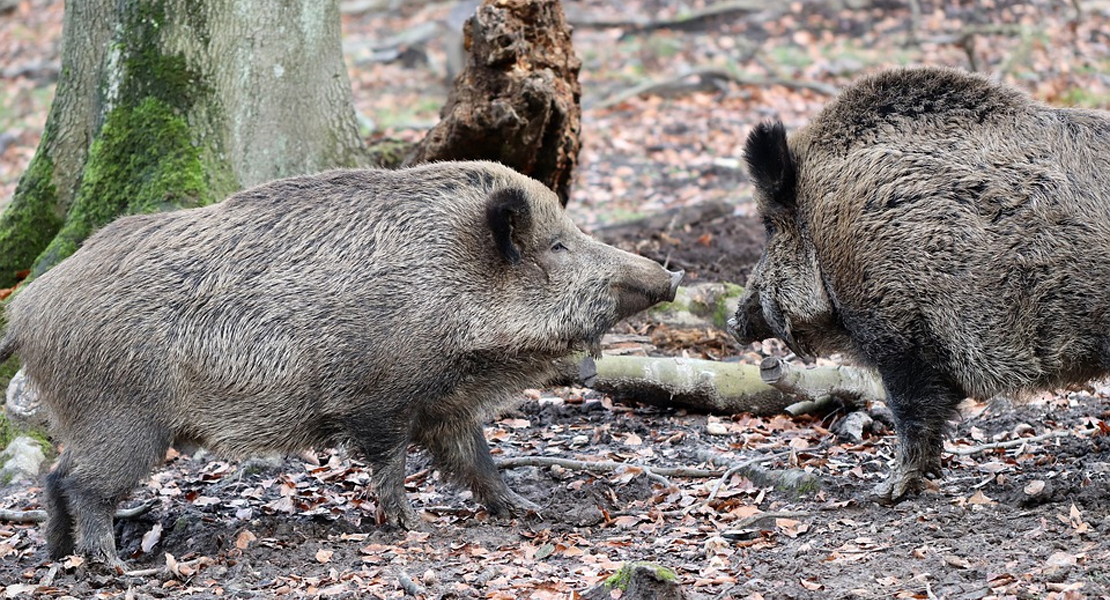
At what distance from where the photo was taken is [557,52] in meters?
9.18

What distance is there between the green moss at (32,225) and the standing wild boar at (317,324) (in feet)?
7.53

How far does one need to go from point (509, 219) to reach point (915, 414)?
2.32 meters

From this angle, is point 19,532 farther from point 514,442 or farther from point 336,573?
point 514,442

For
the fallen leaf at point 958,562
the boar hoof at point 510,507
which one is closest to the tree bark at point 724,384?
the boar hoof at point 510,507

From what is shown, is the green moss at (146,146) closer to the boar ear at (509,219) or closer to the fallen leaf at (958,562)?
the boar ear at (509,219)

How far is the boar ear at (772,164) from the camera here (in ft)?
21.0

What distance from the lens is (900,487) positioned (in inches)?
247

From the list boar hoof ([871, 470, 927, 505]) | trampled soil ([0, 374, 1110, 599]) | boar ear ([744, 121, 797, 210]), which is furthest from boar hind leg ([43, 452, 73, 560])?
boar hoof ([871, 470, 927, 505])

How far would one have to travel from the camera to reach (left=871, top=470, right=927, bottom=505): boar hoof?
247 inches

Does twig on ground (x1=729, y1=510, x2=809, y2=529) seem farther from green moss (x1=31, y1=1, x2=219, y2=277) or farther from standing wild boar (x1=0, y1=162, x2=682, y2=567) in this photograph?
green moss (x1=31, y1=1, x2=219, y2=277)

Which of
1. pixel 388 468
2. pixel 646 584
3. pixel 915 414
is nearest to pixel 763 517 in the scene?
pixel 915 414

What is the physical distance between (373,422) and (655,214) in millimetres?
6418

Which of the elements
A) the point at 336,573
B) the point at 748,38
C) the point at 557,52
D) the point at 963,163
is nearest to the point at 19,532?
the point at 336,573

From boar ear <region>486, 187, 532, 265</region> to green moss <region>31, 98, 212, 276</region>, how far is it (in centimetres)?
269
